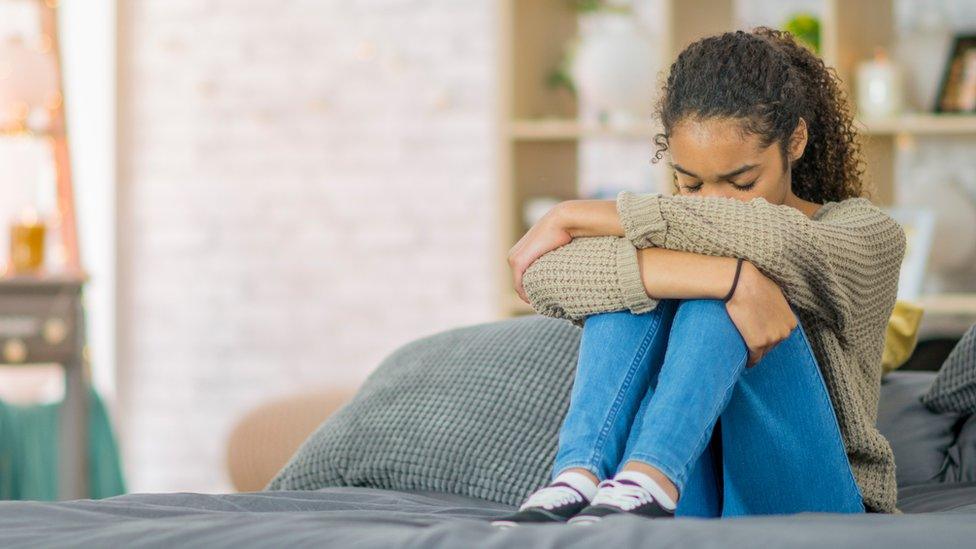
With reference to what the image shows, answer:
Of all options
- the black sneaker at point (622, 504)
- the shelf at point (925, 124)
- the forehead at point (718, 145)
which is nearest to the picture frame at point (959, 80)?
the shelf at point (925, 124)

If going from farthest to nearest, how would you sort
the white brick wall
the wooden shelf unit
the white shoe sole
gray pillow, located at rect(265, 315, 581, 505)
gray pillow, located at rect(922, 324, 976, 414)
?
the white brick wall < the wooden shelf unit < gray pillow, located at rect(922, 324, 976, 414) < gray pillow, located at rect(265, 315, 581, 505) < the white shoe sole

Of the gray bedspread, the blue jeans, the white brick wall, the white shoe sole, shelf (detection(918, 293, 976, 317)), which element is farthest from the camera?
the white brick wall

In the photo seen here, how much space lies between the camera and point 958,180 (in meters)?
3.16

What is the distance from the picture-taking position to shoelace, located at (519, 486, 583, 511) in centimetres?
129

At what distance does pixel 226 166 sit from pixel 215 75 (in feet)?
1.00

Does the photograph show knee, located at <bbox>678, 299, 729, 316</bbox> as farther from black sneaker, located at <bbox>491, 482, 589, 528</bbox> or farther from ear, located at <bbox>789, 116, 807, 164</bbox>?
ear, located at <bbox>789, 116, 807, 164</bbox>

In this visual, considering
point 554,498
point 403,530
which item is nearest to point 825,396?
point 554,498

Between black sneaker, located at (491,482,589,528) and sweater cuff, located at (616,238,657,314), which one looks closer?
black sneaker, located at (491,482,589,528)

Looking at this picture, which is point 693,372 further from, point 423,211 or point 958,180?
point 423,211

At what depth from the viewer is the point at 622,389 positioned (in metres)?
1.41

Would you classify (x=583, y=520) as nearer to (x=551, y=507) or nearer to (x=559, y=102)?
(x=551, y=507)

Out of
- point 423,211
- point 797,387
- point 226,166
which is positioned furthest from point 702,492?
point 226,166

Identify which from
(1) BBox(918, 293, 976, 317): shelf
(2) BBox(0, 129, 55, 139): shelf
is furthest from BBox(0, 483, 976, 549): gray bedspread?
(2) BBox(0, 129, 55, 139): shelf

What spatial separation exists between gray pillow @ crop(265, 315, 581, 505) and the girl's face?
39 centimetres
